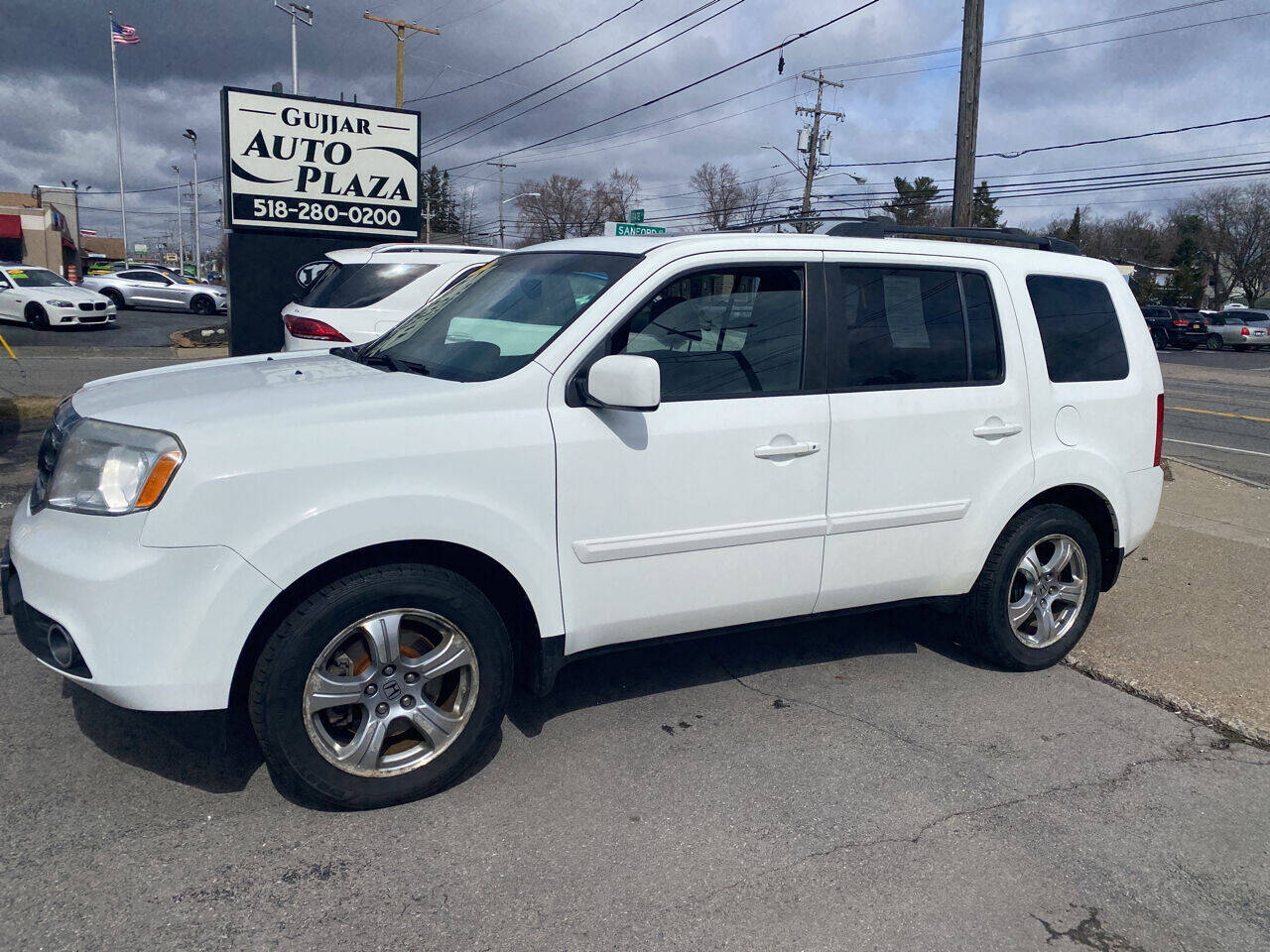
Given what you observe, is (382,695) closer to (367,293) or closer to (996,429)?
(996,429)

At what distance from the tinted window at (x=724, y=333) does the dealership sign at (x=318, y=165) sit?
12.6 m

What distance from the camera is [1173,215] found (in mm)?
79375

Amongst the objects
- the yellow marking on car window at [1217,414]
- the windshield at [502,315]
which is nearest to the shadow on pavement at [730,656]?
the windshield at [502,315]

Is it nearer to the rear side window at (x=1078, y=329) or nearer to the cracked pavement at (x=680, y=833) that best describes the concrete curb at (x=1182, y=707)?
the cracked pavement at (x=680, y=833)

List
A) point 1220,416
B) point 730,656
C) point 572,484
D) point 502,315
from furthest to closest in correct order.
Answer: point 1220,416
point 730,656
point 502,315
point 572,484

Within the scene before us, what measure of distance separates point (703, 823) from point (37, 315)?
2596 centimetres

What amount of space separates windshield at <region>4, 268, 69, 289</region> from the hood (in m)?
24.5

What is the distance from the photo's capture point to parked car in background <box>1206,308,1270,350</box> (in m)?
39.6

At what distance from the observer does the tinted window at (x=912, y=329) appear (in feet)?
12.9

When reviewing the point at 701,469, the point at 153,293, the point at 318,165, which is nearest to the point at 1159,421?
the point at 701,469

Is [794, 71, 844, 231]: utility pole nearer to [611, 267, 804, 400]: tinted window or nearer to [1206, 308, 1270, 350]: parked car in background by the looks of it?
[1206, 308, 1270, 350]: parked car in background

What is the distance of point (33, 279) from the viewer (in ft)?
80.9

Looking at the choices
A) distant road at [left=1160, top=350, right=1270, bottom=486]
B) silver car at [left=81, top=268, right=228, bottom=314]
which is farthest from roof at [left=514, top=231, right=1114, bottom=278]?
silver car at [left=81, top=268, right=228, bottom=314]

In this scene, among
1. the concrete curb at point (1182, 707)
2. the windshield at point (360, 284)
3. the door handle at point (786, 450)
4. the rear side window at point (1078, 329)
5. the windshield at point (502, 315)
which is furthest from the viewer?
the windshield at point (360, 284)
